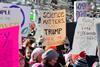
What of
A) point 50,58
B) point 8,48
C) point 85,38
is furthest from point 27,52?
point 8,48

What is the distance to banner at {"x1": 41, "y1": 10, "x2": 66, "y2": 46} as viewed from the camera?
881 centimetres

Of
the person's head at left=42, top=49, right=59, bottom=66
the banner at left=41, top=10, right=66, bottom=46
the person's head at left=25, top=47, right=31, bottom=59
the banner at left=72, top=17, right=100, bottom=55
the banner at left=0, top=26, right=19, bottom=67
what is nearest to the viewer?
the banner at left=0, top=26, right=19, bottom=67

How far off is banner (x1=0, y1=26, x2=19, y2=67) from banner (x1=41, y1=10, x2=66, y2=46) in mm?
3609

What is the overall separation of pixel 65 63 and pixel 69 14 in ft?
57.5

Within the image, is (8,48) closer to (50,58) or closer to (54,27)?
(50,58)

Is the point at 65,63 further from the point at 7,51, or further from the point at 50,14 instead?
the point at 7,51

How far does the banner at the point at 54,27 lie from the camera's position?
881 centimetres

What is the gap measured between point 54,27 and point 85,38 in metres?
0.98

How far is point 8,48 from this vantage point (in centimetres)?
504

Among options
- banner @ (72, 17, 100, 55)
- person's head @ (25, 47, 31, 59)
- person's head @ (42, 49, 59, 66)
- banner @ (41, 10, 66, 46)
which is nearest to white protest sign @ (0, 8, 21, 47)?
banner @ (41, 10, 66, 46)

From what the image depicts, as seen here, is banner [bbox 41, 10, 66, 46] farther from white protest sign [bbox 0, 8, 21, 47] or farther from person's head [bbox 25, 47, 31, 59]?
white protest sign [bbox 0, 8, 21, 47]

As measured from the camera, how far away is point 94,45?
27.1 ft

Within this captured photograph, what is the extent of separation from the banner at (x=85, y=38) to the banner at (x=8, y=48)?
302 centimetres

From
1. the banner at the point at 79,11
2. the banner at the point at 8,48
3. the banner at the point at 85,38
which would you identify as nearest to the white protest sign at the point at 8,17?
the banner at the point at 85,38
